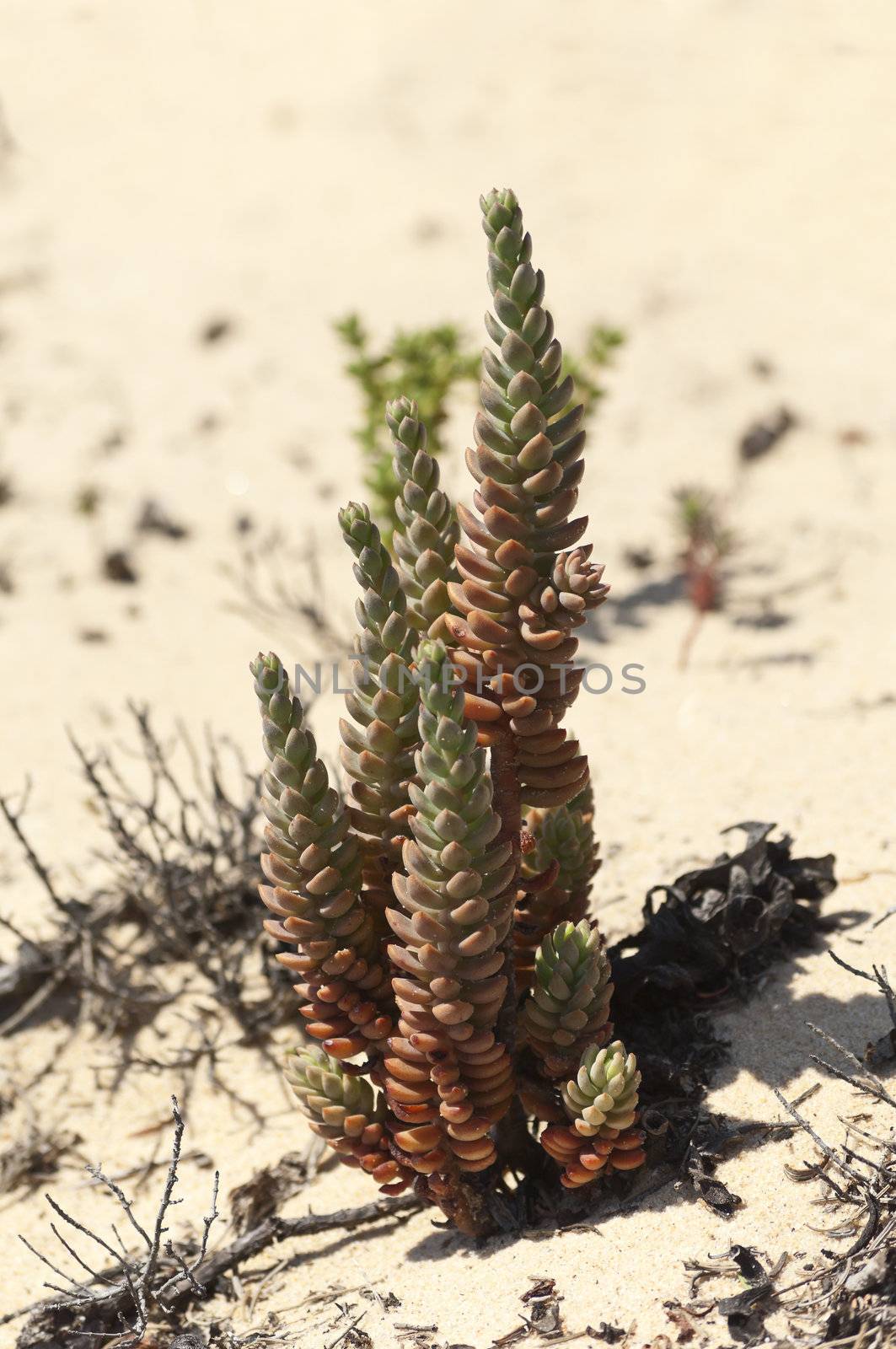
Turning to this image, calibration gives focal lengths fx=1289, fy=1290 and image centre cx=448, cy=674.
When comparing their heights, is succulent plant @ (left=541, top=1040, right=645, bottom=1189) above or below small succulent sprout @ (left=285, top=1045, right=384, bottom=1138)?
below

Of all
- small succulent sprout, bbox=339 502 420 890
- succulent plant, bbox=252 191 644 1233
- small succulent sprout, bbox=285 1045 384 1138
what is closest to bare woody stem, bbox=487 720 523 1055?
succulent plant, bbox=252 191 644 1233

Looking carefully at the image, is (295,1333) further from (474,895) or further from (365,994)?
(474,895)

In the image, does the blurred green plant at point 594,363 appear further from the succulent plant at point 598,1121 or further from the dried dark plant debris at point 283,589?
the succulent plant at point 598,1121

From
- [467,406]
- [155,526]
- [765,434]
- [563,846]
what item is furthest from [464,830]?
[467,406]

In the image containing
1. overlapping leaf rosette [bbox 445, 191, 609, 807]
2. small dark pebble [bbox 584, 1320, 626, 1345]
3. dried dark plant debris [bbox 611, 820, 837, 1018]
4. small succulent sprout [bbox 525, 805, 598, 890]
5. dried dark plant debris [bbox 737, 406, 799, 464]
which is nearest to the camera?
overlapping leaf rosette [bbox 445, 191, 609, 807]

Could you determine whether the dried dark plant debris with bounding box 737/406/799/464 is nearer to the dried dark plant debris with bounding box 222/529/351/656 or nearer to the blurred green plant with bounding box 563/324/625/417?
the blurred green plant with bounding box 563/324/625/417

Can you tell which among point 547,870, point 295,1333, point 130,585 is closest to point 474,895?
point 547,870
